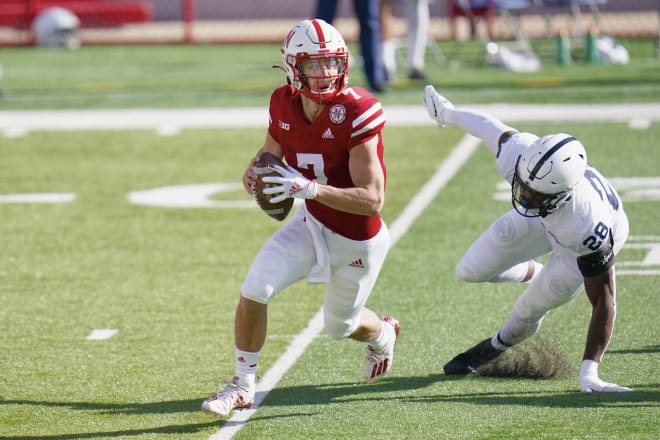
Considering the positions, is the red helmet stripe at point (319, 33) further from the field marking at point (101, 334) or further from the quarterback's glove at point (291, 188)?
the field marking at point (101, 334)

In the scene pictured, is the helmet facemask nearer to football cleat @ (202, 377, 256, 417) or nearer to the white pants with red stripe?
the white pants with red stripe

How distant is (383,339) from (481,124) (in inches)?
42.0

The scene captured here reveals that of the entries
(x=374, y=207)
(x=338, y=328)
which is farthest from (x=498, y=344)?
(x=374, y=207)

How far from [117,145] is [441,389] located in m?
6.66

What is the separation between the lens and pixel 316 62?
4848 mm

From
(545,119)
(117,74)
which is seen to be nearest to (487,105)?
(545,119)

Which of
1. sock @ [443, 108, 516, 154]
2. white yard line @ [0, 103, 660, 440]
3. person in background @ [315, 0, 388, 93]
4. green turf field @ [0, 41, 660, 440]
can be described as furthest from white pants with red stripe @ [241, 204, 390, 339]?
person in background @ [315, 0, 388, 93]

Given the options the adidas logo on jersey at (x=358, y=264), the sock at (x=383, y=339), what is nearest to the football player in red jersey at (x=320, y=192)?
the adidas logo on jersey at (x=358, y=264)

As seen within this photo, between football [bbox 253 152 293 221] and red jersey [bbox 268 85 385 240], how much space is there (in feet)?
0.41

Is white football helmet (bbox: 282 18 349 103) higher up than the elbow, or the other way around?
white football helmet (bbox: 282 18 349 103)

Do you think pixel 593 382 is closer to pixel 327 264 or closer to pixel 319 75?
pixel 327 264

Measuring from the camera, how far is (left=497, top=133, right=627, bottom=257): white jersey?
193 inches

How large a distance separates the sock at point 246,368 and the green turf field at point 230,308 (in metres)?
0.16

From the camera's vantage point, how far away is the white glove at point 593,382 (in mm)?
4883
